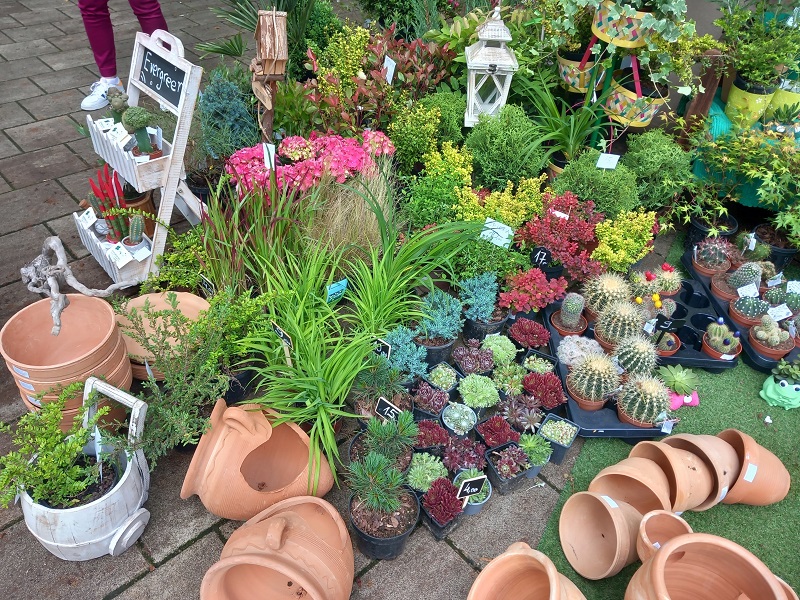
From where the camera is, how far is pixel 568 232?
328cm

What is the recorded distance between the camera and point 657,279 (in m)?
3.45

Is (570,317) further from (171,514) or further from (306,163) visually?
(171,514)

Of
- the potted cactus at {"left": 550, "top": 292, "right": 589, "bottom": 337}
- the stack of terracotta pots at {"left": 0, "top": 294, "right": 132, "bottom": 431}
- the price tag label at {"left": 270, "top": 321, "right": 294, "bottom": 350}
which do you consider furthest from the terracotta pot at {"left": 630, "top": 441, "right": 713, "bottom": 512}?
the stack of terracotta pots at {"left": 0, "top": 294, "right": 132, "bottom": 431}

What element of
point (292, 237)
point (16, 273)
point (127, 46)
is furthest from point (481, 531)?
point (127, 46)

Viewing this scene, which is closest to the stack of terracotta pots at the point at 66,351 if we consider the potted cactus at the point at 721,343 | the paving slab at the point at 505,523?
the paving slab at the point at 505,523

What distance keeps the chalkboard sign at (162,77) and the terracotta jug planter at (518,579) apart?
2713mm

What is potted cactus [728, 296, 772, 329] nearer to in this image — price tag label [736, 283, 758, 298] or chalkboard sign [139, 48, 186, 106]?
price tag label [736, 283, 758, 298]

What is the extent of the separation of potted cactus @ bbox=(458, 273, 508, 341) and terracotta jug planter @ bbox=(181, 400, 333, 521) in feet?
3.85

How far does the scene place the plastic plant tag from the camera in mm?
3598

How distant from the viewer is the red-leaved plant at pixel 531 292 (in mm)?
3117

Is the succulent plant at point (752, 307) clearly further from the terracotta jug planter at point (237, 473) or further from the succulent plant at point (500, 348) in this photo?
the terracotta jug planter at point (237, 473)

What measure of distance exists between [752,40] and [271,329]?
12.3 feet

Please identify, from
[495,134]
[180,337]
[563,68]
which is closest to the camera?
[180,337]

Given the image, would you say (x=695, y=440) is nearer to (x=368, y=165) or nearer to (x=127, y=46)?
(x=368, y=165)
